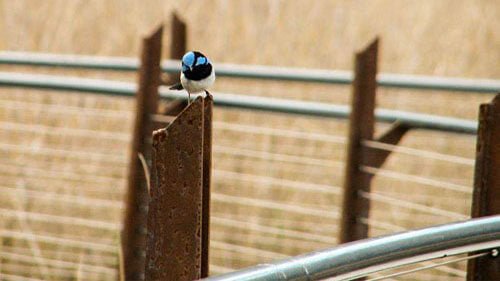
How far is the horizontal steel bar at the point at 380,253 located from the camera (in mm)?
1569

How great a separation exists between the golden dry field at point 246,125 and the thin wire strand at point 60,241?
0.02m

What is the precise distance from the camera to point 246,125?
5.85 metres

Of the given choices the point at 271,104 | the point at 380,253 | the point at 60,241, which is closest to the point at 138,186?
the point at 271,104

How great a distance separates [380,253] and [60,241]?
144 inches

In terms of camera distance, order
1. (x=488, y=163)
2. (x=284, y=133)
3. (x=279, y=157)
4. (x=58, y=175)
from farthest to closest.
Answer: (x=58, y=175), (x=279, y=157), (x=284, y=133), (x=488, y=163)

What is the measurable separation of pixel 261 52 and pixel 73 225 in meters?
1.14

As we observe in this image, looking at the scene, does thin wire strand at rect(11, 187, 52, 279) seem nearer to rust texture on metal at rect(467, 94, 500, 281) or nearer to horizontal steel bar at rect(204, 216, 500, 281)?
rust texture on metal at rect(467, 94, 500, 281)

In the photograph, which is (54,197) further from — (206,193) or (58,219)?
(206,193)

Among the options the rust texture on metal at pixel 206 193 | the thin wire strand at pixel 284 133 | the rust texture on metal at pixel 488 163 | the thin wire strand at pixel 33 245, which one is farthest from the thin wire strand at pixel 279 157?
the rust texture on metal at pixel 206 193

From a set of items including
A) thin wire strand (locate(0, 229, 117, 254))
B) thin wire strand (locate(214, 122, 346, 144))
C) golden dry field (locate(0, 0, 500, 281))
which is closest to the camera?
thin wire strand (locate(214, 122, 346, 144))

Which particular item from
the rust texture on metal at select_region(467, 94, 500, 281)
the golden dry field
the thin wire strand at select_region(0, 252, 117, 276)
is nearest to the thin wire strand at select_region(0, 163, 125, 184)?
the golden dry field

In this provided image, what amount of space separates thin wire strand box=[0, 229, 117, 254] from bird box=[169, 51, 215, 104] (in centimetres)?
273

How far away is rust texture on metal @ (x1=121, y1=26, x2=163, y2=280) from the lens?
418 cm

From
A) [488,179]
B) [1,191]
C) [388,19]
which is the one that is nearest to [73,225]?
[1,191]
